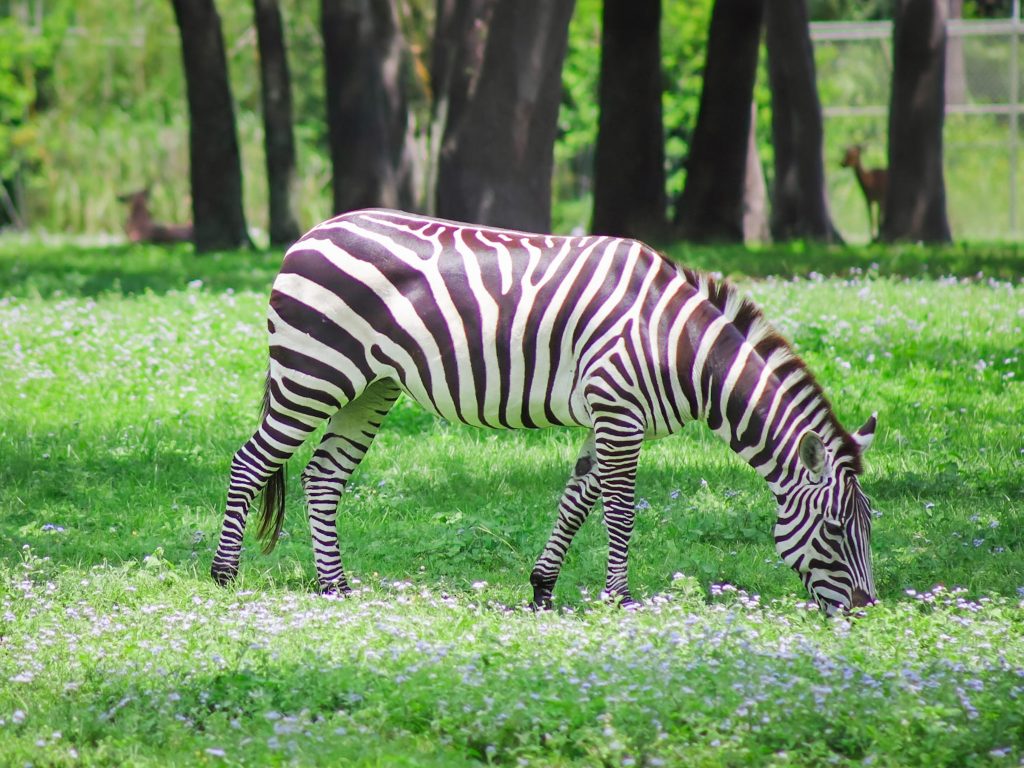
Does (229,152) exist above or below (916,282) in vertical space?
above

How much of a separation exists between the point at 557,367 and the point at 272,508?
177 centimetres

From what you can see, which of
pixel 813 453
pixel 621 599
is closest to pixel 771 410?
pixel 813 453

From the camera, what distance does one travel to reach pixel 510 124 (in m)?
15.1

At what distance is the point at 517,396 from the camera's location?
653cm

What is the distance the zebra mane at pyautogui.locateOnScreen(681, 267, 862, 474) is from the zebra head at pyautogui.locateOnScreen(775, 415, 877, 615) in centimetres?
5

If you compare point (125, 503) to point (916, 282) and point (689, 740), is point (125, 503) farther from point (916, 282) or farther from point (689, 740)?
Answer: point (916, 282)

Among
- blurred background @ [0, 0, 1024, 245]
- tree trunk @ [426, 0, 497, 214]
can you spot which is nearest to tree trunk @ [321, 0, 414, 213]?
tree trunk @ [426, 0, 497, 214]

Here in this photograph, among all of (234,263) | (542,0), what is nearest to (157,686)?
(542,0)

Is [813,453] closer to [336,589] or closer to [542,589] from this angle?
[542,589]

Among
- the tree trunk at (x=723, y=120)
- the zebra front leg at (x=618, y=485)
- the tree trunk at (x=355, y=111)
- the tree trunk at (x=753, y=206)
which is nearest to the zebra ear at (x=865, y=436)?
the zebra front leg at (x=618, y=485)

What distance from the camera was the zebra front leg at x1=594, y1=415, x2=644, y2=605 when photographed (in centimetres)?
630

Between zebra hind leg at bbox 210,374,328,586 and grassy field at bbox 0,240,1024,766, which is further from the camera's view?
zebra hind leg at bbox 210,374,328,586

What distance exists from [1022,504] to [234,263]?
1348 centimetres

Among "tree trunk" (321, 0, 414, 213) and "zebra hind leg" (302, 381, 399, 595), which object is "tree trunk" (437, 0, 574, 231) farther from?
"zebra hind leg" (302, 381, 399, 595)
